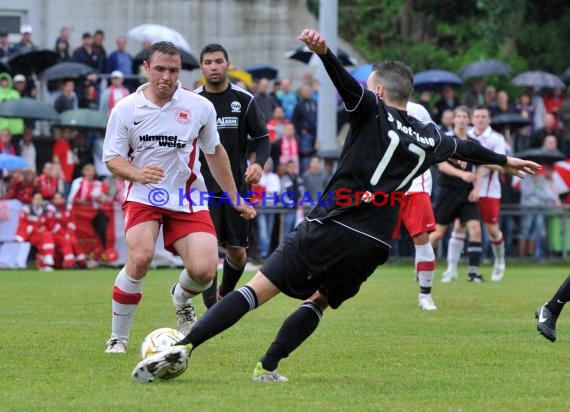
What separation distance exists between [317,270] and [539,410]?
1614mm

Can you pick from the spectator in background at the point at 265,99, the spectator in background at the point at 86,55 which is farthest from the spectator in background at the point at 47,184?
the spectator in background at the point at 265,99

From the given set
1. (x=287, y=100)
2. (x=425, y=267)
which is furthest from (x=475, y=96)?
(x=425, y=267)

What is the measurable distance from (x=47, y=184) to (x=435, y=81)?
26.9 ft

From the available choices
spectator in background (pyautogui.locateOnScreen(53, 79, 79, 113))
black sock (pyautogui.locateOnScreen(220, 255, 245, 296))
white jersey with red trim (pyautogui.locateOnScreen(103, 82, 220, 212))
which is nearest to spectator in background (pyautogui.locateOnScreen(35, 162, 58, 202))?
spectator in background (pyautogui.locateOnScreen(53, 79, 79, 113))

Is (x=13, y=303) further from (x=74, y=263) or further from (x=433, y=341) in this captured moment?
(x=74, y=263)

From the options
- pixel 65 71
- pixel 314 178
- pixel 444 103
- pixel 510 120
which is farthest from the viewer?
pixel 444 103

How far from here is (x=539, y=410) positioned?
7.00 m

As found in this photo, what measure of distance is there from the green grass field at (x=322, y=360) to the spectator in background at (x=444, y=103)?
9312 mm

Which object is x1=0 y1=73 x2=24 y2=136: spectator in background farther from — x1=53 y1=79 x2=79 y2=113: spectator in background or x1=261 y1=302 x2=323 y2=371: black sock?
x1=261 y1=302 x2=323 y2=371: black sock

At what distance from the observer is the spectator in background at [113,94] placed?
2250 cm

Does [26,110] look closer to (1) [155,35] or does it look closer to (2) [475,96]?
(1) [155,35]

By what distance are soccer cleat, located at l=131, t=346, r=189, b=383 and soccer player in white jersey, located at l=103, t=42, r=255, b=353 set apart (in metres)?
1.53

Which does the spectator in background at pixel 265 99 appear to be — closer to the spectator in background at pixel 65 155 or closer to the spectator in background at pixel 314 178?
the spectator in background at pixel 314 178

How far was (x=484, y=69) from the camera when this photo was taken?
83.7 ft
